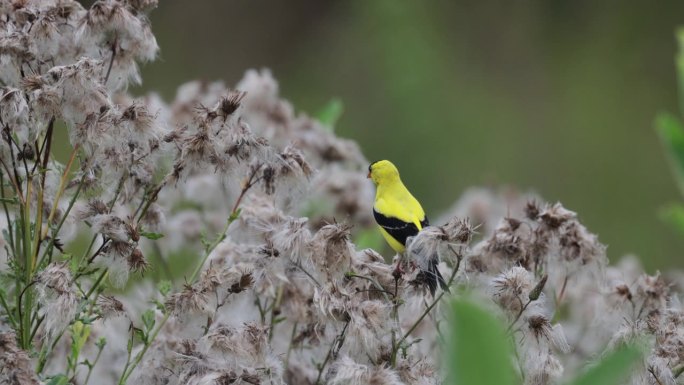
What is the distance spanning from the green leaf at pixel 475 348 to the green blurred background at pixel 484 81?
3.40 meters

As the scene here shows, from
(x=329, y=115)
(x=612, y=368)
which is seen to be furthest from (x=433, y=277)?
(x=329, y=115)

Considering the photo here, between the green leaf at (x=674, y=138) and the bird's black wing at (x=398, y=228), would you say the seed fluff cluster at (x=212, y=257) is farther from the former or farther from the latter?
the green leaf at (x=674, y=138)

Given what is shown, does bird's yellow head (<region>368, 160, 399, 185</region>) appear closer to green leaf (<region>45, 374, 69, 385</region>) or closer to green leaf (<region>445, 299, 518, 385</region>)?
green leaf (<region>45, 374, 69, 385</region>)

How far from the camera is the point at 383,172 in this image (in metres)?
1.60

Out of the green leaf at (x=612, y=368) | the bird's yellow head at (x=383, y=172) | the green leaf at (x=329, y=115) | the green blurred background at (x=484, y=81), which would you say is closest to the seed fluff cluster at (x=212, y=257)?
the bird's yellow head at (x=383, y=172)

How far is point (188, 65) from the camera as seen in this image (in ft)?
22.1

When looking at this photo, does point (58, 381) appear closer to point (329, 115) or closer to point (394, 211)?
point (394, 211)

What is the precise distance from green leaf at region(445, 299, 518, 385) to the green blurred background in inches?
134

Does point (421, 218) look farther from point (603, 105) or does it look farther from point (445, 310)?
point (603, 105)

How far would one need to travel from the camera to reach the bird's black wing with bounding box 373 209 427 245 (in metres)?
1.40

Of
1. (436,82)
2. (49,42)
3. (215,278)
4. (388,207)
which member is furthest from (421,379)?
(436,82)

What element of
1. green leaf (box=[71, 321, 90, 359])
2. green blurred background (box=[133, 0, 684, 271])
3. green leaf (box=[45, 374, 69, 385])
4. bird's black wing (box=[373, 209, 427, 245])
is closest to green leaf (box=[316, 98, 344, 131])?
bird's black wing (box=[373, 209, 427, 245])

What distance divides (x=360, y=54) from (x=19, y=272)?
4.80 m

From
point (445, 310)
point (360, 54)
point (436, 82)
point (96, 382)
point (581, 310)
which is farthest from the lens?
point (360, 54)
